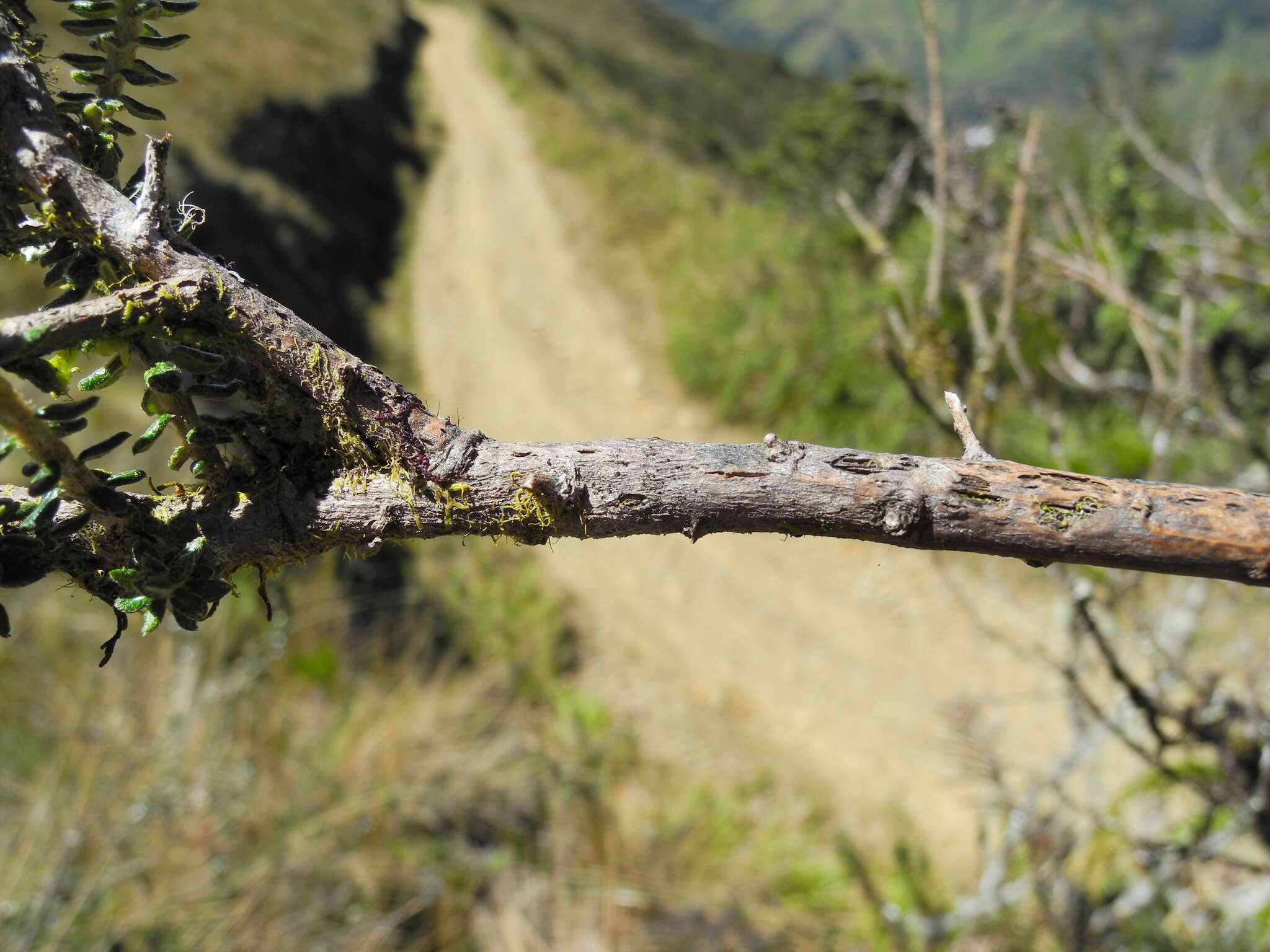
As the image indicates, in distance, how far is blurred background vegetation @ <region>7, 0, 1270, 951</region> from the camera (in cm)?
274

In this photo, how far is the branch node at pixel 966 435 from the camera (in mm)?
923

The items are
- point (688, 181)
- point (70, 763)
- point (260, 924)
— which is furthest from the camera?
point (688, 181)

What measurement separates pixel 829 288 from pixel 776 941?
6831 mm

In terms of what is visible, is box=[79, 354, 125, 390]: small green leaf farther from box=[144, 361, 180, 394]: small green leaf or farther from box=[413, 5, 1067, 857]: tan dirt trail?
box=[413, 5, 1067, 857]: tan dirt trail

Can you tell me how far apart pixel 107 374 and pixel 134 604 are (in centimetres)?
22

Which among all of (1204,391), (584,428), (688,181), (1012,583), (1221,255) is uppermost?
(688,181)

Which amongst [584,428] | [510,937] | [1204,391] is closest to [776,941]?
[510,937]

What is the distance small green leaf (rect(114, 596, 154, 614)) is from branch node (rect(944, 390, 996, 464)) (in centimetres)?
83

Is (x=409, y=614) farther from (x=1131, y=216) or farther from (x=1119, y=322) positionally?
(x=1131, y=216)

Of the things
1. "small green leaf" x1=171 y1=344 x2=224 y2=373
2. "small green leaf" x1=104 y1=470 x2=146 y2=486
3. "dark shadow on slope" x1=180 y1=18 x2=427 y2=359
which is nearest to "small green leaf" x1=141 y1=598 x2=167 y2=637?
"small green leaf" x1=104 y1=470 x2=146 y2=486

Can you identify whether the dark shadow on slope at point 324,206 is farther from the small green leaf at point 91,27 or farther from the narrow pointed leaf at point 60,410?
the narrow pointed leaf at point 60,410

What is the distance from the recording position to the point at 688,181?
1322cm

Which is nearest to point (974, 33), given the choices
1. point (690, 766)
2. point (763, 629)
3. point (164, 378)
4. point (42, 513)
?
point (763, 629)

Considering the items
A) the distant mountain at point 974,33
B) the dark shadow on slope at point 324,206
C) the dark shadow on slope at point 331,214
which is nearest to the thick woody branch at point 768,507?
the dark shadow on slope at point 331,214
